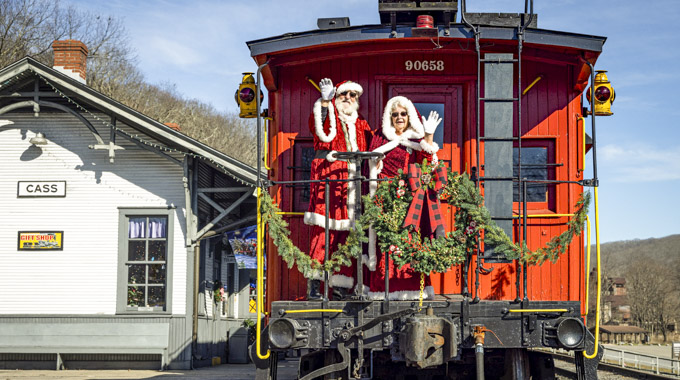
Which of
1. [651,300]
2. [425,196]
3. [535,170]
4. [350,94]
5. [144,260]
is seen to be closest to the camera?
[425,196]

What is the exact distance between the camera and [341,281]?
8.23 metres

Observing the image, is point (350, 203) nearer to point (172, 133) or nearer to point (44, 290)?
point (172, 133)

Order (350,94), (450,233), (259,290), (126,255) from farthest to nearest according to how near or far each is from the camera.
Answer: (126,255) < (350,94) < (259,290) < (450,233)

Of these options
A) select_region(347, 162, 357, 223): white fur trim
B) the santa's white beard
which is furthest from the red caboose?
select_region(347, 162, 357, 223): white fur trim

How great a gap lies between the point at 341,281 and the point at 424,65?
2.39m

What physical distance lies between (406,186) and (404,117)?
816 mm

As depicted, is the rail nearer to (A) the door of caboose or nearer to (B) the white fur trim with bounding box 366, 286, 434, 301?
(A) the door of caboose

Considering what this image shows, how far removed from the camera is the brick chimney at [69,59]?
17984 mm

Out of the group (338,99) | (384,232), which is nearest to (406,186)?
(384,232)

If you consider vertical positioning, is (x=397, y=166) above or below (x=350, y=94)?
below

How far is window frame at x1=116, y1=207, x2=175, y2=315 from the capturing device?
16.7m

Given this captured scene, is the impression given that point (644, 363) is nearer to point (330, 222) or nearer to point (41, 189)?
point (330, 222)

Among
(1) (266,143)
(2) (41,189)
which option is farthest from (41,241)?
(1) (266,143)

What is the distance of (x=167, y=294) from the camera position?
55.0 feet
